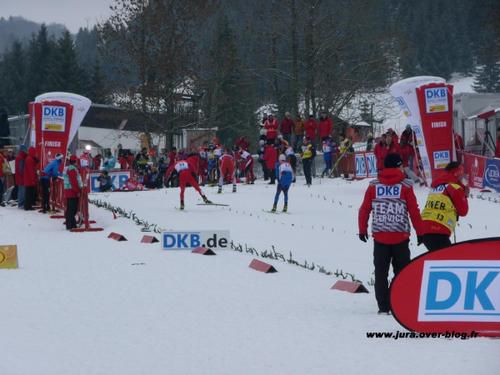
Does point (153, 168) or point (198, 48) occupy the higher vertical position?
point (198, 48)

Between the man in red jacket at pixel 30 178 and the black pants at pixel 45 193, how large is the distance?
2.65 ft

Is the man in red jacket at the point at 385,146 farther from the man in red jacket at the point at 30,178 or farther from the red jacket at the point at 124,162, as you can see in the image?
the red jacket at the point at 124,162

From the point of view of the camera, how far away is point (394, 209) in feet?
31.1

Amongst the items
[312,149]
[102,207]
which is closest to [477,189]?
[312,149]

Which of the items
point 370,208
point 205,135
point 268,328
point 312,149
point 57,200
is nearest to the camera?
point 268,328

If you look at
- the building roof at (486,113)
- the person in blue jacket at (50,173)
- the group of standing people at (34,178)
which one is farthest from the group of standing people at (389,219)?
the building roof at (486,113)

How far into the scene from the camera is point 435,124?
79.6 ft

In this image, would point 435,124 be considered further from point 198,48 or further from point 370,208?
point 198,48

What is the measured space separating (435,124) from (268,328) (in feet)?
54.0

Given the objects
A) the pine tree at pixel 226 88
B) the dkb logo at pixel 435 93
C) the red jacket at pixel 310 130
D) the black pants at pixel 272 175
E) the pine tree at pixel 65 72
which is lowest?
the black pants at pixel 272 175

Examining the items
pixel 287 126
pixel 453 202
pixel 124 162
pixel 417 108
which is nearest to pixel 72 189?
pixel 417 108

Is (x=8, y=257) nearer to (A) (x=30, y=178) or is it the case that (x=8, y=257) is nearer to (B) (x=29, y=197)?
(A) (x=30, y=178)

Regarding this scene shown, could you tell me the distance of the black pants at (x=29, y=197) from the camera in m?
23.4

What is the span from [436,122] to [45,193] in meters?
10.5
